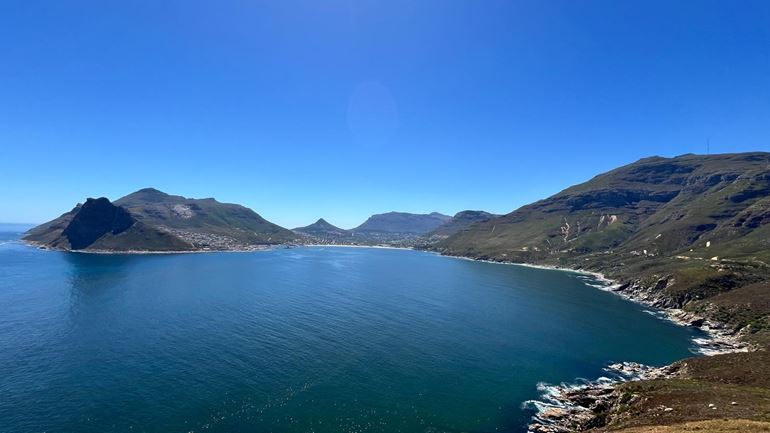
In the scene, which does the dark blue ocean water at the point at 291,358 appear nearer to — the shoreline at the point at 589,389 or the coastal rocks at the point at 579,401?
the shoreline at the point at 589,389

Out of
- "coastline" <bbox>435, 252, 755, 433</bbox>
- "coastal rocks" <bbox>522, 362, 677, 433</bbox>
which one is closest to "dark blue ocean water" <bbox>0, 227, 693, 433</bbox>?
"coastline" <bbox>435, 252, 755, 433</bbox>

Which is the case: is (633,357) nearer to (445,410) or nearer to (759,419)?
(759,419)

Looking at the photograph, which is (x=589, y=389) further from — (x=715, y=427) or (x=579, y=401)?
(x=715, y=427)

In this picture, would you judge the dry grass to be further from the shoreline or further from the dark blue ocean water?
the dark blue ocean water

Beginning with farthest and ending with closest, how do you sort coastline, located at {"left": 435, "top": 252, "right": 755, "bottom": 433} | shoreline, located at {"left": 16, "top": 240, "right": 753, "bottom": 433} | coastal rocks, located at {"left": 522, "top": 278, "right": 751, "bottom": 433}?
shoreline, located at {"left": 16, "top": 240, "right": 753, "bottom": 433}
coastline, located at {"left": 435, "top": 252, "right": 755, "bottom": 433}
coastal rocks, located at {"left": 522, "top": 278, "right": 751, "bottom": 433}

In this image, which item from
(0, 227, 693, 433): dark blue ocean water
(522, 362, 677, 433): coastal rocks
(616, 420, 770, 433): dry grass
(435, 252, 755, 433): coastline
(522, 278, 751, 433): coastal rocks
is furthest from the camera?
(0, 227, 693, 433): dark blue ocean water

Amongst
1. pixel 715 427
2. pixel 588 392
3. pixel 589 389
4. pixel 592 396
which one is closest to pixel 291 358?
pixel 588 392

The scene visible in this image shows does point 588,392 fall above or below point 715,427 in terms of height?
below

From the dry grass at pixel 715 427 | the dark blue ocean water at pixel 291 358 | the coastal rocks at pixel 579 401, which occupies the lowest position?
the coastal rocks at pixel 579 401

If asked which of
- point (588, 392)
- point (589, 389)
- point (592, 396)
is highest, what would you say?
point (592, 396)

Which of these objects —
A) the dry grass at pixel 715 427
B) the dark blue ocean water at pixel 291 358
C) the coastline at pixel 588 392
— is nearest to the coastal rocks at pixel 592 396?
the coastline at pixel 588 392
